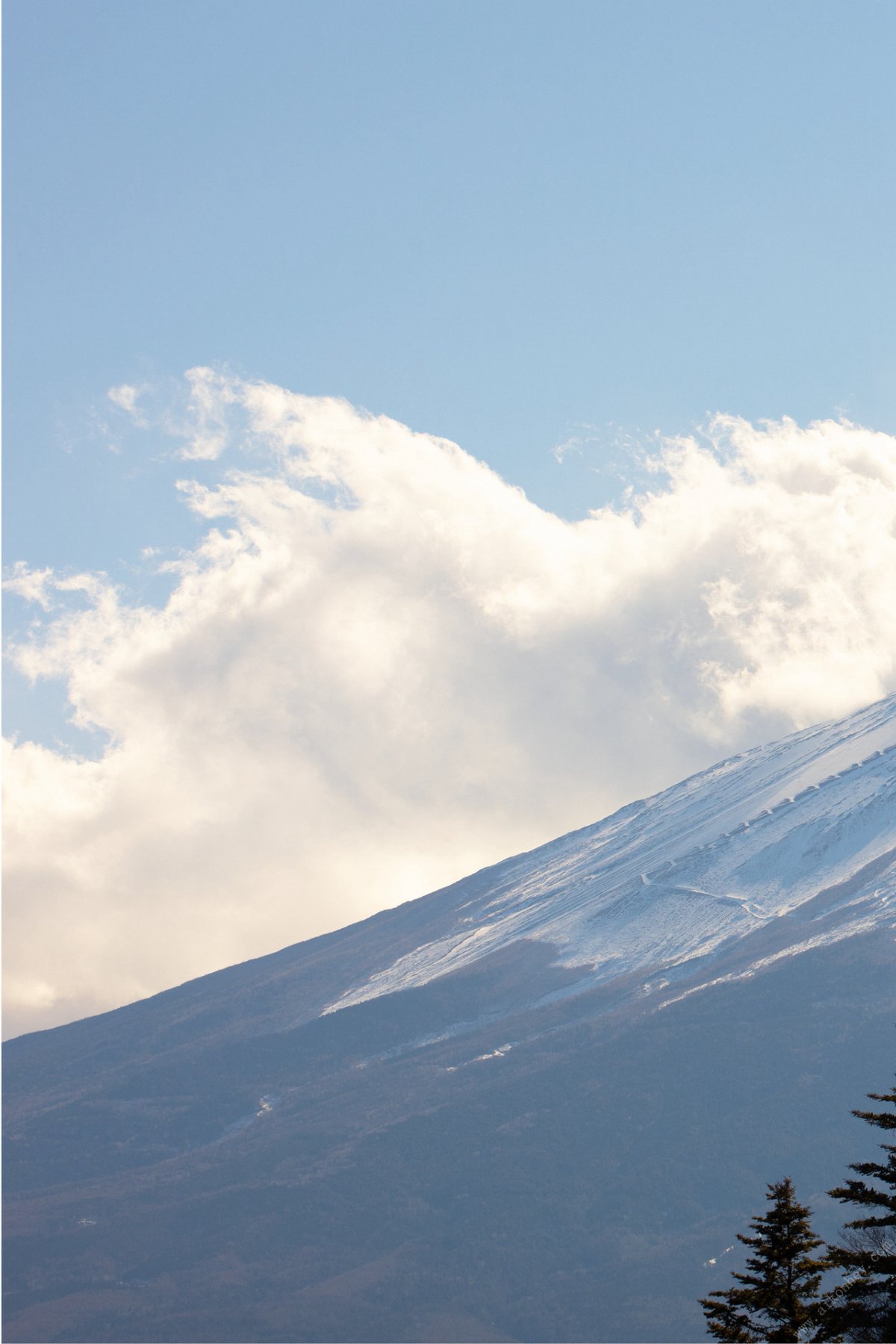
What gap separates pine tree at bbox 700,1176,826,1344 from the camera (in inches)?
1193

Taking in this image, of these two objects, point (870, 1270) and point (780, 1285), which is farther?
point (780, 1285)

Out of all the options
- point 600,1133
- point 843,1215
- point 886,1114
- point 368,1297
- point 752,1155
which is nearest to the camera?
point 886,1114

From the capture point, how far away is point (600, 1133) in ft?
650

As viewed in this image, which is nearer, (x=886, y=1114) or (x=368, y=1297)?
(x=886, y=1114)

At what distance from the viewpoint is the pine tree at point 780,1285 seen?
99.5ft

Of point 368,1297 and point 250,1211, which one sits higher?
point 250,1211

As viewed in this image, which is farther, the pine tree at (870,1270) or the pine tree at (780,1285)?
the pine tree at (780,1285)

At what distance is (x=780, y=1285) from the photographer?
30.9 metres

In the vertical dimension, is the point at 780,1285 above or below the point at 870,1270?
below

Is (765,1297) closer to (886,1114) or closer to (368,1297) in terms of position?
(886,1114)

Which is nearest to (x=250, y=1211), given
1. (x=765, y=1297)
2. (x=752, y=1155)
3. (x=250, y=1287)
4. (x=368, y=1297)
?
(x=250, y=1287)

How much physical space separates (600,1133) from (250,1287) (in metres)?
54.6

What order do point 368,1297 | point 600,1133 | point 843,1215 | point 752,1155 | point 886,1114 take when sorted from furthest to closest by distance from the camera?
point 600,1133 → point 752,1155 → point 368,1297 → point 843,1215 → point 886,1114

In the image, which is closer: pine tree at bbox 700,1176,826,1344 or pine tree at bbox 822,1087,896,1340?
pine tree at bbox 822,1087,896,1340
